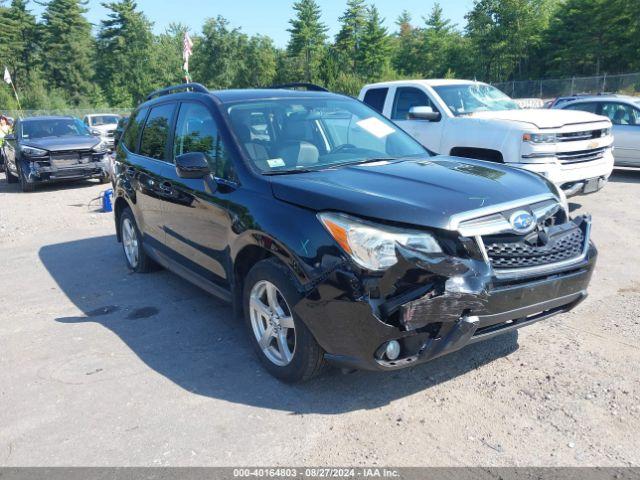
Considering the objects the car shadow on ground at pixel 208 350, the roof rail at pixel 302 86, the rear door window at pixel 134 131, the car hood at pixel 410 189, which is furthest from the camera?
the rear door window at pixel 134 131

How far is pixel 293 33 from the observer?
70688 millimetres

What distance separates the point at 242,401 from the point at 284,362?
36 centimetres

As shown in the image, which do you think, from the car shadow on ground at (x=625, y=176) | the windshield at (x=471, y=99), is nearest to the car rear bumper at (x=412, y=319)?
the windshield at (x=471, y=99)

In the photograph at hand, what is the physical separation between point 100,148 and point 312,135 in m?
10.9

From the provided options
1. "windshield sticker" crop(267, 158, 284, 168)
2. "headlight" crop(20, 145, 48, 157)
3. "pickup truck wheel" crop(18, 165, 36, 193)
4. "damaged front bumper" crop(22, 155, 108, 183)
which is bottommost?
"pickup truck wheel" crop(18, 165, 36, 193)

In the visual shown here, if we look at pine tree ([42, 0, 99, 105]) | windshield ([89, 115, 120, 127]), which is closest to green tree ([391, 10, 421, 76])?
pine tree ([42, 0, 99, 105])

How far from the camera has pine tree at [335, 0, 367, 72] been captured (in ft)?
223

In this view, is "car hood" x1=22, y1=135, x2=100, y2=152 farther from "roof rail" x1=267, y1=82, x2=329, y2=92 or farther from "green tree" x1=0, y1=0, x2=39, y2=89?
"green tree" x1=0, y1=0, x2=39, y2=89

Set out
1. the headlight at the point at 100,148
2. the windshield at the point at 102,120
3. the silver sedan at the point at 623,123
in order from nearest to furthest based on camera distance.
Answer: the silver sedan at the point at 623,123, the headlight at the point at 100,148, the windshield at the point at 102,120

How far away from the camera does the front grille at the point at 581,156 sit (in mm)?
7494

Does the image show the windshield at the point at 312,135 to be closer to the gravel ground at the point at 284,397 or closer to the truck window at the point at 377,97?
the gravel ground at the point at 284,397

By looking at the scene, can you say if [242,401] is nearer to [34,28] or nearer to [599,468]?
[599,468]

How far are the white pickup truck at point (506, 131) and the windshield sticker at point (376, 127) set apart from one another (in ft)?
10.3

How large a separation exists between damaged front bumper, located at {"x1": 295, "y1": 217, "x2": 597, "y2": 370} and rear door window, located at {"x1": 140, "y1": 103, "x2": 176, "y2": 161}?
8.97 ft
